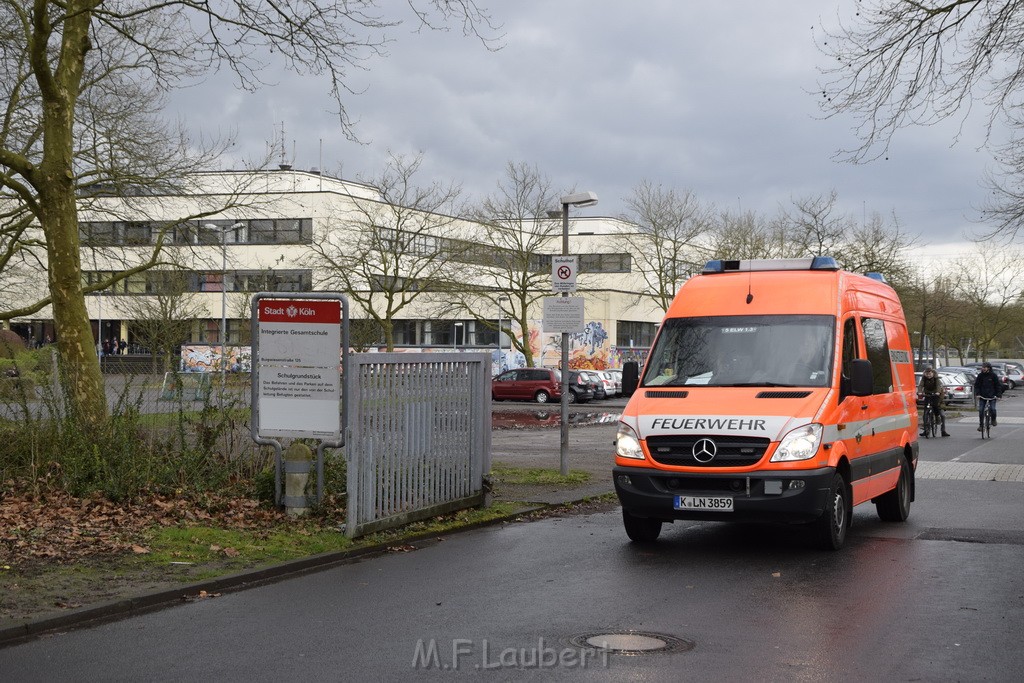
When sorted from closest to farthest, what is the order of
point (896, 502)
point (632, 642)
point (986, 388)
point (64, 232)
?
point (632, 642)
point (896, 502)
point (64, 232)
point (986, 388)

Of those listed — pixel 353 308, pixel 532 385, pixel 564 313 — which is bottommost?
pixel 532 385

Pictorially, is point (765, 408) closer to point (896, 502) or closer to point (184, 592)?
point (896, 502)

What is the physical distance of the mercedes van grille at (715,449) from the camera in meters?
9.90

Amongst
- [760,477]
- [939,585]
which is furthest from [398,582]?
[939,585]

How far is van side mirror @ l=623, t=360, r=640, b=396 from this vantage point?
38.3 feet

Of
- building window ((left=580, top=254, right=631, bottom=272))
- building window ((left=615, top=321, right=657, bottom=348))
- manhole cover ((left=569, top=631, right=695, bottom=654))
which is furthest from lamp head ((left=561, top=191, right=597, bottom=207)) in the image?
building window ((left=615, top=321, right=657, bottom=348))

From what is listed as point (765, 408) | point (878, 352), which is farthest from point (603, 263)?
point (765, 408)

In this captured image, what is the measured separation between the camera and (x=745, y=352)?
36.2 feet

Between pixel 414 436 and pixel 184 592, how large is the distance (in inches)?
144

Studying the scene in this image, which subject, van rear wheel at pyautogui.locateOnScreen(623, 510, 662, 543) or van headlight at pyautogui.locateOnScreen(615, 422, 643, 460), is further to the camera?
van rear wheel at pyautogui.locateOnScreen(623, 510, 662, 543)

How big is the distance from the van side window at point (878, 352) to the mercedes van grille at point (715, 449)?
2.13m

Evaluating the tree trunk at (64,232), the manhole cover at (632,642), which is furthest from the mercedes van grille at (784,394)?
the tree trunk at (64,232)

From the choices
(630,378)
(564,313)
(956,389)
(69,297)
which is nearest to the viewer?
(630,378)

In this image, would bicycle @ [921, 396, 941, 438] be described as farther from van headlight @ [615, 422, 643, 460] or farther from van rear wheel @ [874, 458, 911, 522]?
van headlight @ [615, 422, 643, 460]
